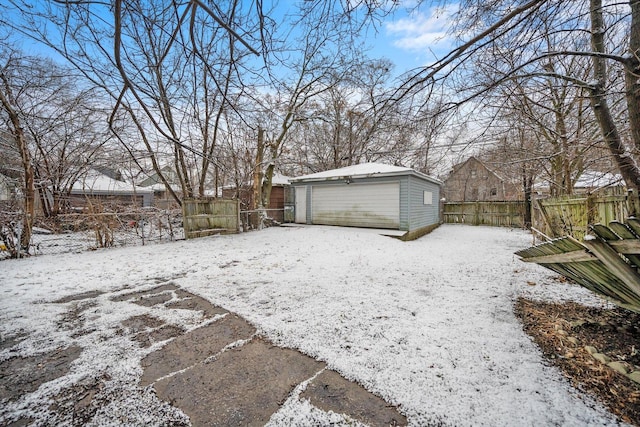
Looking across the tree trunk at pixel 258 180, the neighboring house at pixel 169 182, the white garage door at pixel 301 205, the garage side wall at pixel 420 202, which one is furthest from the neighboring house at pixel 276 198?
the garage side wall at pixel 420 202

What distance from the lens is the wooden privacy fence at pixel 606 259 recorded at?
1.70m

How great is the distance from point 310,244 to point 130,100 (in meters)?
6.38

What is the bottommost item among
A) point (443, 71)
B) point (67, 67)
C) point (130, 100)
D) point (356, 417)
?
point (356, 417)

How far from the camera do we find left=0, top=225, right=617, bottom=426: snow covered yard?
165cm

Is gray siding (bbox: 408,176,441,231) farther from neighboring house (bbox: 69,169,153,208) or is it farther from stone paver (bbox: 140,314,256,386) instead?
neighboring house (bbox: 69,169,153,208)

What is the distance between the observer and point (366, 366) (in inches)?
80.5

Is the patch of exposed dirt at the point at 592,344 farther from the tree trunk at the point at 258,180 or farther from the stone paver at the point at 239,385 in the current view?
the tree trunk at the point at 258,180

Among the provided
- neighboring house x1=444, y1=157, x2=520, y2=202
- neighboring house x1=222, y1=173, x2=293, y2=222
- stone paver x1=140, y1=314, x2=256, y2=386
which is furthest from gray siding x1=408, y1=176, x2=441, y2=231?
neighboring house x1=444, y1=157, x2=520, y2=202

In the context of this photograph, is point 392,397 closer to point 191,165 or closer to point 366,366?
point 366,366

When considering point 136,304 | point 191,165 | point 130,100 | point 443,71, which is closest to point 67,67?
point 130,100

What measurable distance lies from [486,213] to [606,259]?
13697 mm

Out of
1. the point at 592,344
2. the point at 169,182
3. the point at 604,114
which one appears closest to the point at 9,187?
the point at 169,182

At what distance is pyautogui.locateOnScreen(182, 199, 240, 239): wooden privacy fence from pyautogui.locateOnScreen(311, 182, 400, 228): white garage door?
11.4 feet

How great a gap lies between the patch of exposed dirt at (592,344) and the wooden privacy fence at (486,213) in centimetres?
1112
